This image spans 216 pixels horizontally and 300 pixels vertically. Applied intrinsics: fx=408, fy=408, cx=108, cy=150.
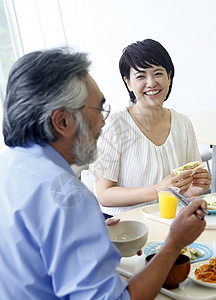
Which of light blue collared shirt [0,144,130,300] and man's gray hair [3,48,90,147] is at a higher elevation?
man's gray hair [3,48,90,147]

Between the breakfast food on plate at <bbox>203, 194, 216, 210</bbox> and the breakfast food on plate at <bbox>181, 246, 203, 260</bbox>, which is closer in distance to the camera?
the breakfast food on plate at <bbox>181, 246, 203, 260</bbox>

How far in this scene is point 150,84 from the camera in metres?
2.00

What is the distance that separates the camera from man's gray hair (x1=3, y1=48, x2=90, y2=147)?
3.19ft

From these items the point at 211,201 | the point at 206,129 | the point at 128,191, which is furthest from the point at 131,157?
the point at 206,129

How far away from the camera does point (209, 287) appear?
41.9 inches

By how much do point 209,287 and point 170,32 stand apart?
12.5 ft

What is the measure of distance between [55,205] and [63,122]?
228 mm

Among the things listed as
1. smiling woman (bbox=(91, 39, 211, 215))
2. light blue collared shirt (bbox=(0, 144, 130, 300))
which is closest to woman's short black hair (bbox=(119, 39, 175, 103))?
smiling woman (bbox=(91, 39, 211, 215))

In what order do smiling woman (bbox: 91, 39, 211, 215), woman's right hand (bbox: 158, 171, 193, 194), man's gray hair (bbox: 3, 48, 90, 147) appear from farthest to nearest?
smiling woman (bbox: 91, 39, 211, 215)
woman's right hand (bbox: 158, 171, 193, 194)
man's gray hair (bbox: 3, 48, 90, 147)

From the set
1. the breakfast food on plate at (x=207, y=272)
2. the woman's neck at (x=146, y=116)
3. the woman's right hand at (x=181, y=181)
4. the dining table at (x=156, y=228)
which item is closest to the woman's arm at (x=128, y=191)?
the woman's right hand at (x=181, y=181)

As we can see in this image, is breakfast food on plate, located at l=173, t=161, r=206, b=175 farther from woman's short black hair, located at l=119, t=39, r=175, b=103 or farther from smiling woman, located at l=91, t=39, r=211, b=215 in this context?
woman's short black hair, located at l=119, t=39, r=175, b=103

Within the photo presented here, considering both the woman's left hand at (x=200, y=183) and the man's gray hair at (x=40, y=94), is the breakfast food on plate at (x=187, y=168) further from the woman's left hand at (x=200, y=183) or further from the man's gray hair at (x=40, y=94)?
the man's gray hair at (x=40, y=94)

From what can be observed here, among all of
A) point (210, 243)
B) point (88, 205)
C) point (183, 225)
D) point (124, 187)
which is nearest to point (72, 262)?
point (88, 205)

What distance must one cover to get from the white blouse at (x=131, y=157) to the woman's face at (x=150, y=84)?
0.47ft
